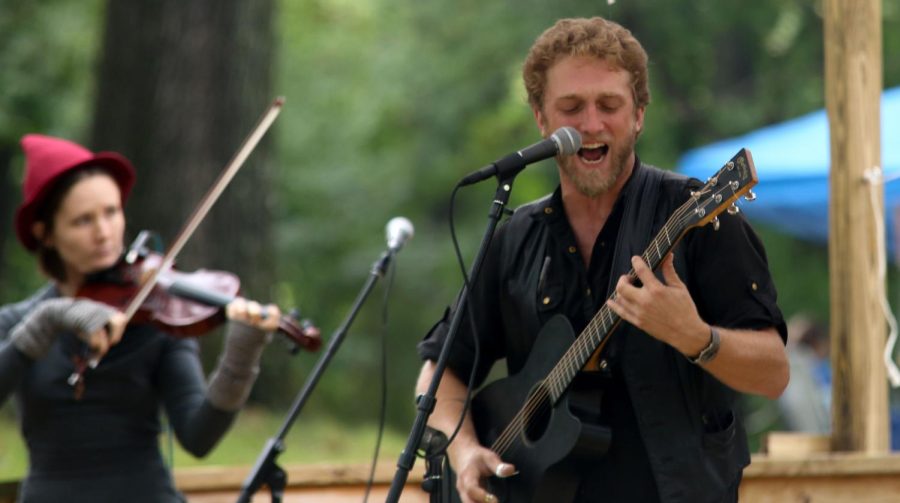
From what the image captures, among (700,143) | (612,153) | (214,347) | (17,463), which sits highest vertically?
(700,143)

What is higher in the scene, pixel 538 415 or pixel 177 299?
pixel 177 299

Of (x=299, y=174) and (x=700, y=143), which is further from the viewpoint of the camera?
(x=299, y=174)

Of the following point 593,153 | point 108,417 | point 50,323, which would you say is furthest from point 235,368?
point 593,153

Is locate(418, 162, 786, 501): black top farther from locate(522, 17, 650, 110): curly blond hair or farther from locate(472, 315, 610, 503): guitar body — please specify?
locate(522, 17, 650, 110): curly blond hair

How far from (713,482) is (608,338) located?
0.40 meters

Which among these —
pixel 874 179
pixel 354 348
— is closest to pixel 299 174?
pixel 354 348

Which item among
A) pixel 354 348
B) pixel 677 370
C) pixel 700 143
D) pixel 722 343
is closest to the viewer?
pixel 722 343

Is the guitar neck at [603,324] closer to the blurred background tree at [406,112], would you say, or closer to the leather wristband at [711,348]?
the leather wristband at [711,348]

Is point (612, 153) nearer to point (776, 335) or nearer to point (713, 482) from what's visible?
point (776, 335)

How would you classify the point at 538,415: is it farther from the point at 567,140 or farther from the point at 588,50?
the point at 588,50

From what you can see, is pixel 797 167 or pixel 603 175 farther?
pixel 797 167

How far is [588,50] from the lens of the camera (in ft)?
11.5

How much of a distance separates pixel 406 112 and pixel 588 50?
14367 mm

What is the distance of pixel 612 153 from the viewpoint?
11.3ft
